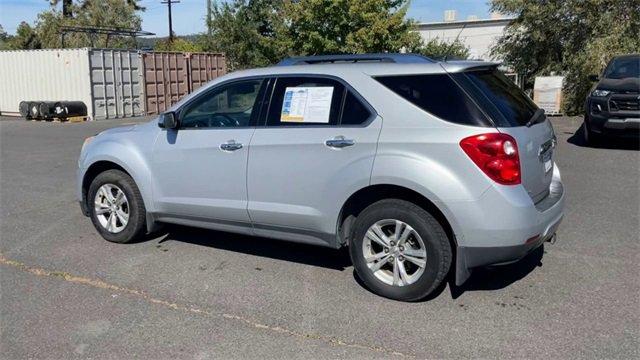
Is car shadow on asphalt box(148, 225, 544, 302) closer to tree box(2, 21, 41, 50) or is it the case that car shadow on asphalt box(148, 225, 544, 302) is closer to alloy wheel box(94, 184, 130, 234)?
alloy wheel box(94, 184, 130, 234)

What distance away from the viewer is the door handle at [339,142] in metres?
4.17

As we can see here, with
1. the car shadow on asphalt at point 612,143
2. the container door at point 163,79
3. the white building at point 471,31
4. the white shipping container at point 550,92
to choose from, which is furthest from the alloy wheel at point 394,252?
the white building at point 471,31

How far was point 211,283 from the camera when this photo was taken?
14.9 feet

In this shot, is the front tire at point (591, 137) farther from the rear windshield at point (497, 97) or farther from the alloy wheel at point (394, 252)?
the alloy wheel at point (394, 252)

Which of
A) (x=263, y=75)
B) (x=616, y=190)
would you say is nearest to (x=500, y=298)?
(x=263, y=75)

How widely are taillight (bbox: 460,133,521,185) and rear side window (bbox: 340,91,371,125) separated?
2.57ft

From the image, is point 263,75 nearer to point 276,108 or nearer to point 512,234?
point 276,108

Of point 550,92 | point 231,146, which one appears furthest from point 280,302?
point 550,92

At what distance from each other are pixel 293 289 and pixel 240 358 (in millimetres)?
1089

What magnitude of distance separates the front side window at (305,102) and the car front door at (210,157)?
0.61 ft

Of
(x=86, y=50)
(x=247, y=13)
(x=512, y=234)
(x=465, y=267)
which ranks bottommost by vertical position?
(x=465, y=267)

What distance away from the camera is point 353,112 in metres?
4.24

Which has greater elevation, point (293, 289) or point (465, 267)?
point (465, 267)

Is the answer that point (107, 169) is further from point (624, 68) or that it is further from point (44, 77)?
point (44, 77)
